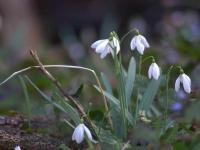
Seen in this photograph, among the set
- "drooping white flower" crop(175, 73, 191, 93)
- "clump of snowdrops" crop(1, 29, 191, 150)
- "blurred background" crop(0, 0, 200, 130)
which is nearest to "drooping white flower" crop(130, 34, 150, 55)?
"clump of snowdrops" crop(1, 29, 191, 150)

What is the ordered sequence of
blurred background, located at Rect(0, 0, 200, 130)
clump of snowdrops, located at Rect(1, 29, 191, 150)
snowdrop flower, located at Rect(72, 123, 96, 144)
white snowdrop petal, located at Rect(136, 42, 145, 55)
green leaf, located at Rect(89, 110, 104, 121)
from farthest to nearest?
1. blurred background, located at Rect(0, 0, 200, 130)
2. green leaf, located at Rect(89, 110, 104, 121)
3. white snowdrop petal, located at Rect(136, 42, 145, 55)
4. clump of snowdrops, located at Rect(1, 29, 191, 150)
5. snowdrop flower, located at Rect(72, 123, 96, 144)

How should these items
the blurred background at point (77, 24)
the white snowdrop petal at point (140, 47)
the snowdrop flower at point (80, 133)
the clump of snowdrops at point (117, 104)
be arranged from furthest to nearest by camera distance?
the blurred background at point (77, 24) < the white snowdrop petal at point (140, 47) < the clump of snowdrops at point (117, 104) < the snowdrop flower at point (80, 133)

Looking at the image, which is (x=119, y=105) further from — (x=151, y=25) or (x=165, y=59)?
(x=151, y=25)

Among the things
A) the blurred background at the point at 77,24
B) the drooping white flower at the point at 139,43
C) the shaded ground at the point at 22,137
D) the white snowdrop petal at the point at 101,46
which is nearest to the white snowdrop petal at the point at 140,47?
the drooping white flower at the point at 139,43

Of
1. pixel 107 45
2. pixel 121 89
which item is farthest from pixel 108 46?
pixel 121 89

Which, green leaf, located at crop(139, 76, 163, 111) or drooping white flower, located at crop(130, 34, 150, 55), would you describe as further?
green leaf, located at crop(139, 76, 163, 111)

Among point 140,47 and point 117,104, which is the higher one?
point 140,47

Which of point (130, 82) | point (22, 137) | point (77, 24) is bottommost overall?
point (77, 24)

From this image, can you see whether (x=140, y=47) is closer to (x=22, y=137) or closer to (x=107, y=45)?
(x=107, y=45)

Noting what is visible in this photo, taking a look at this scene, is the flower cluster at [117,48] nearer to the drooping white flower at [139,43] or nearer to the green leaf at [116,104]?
the drooping white flower at [139,43]

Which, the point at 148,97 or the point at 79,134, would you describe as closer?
the point at 79,134

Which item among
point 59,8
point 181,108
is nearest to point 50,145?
point 181,108

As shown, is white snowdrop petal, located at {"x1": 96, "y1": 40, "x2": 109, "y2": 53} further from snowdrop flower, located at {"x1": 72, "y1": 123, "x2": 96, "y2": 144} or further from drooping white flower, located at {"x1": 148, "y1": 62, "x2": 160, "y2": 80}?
snowdrop flower, located at {"x1": 72, "y1": 123, "x2": 96, "y2": 144}
